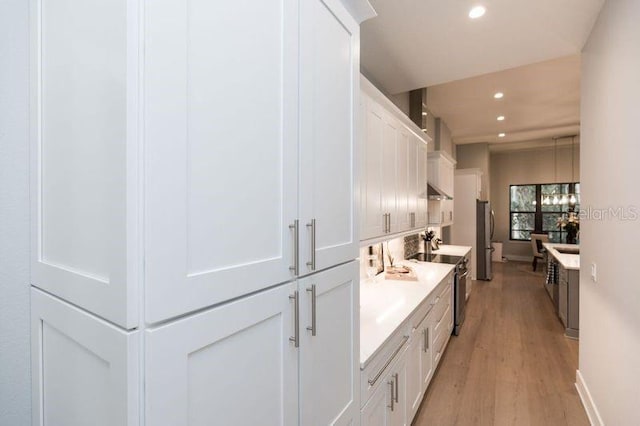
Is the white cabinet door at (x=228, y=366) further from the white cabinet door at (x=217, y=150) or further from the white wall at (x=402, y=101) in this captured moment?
the white wall at (x=402, y=101)

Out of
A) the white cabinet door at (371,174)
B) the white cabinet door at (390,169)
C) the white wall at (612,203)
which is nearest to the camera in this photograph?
the white wall at (612,203)

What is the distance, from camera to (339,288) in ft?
4.06

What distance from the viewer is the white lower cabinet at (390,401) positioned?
154cm

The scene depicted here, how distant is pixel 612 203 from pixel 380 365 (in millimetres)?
1708

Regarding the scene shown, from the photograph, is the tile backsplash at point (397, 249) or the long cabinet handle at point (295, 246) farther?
the tile backsplash at point (397, 249)

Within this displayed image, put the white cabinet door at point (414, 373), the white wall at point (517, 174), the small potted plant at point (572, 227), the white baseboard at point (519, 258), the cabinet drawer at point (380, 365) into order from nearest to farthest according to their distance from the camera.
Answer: the cabinet drawer at point (380, 365) → the white cabinet door at point (414, 373) → the small potted plant at point (572, 227) → the white wall at point (517, 174) → the white baseboard at point (519, 258)

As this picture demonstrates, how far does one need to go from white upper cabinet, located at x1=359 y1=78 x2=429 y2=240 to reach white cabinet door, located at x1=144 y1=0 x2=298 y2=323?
0.85 metres

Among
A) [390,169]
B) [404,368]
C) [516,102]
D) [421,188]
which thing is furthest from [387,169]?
[516,102]

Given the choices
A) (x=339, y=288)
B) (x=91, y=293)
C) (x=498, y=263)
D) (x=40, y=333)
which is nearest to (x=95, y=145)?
(x=91, y=293)

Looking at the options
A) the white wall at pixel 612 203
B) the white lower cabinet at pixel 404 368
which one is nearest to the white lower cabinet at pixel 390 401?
the white lower cabinet at pixel 404 368

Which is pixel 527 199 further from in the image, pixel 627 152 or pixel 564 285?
pixel 627 152

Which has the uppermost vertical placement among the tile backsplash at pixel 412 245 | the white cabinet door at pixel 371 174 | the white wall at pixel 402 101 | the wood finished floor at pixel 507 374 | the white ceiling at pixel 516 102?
the white ceiling at pixel 516 102

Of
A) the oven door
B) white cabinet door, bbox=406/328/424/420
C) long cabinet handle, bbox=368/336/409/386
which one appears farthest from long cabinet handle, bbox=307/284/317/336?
the oven door

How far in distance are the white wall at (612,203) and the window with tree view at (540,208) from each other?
26.1 ft
